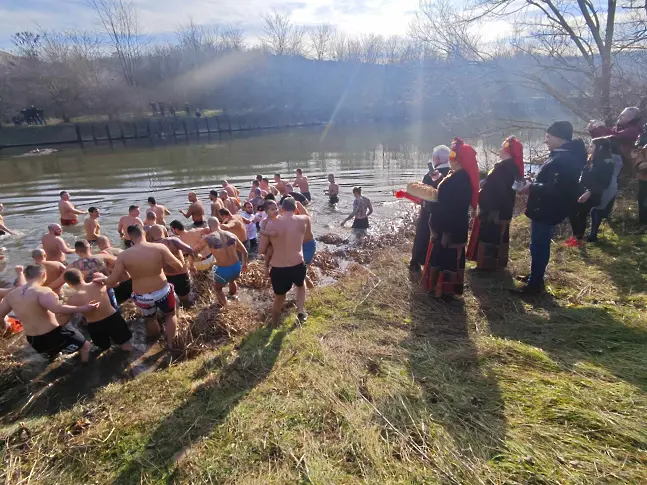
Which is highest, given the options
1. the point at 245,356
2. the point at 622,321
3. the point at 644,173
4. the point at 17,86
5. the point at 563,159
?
the point at 17,86

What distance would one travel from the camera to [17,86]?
142ft

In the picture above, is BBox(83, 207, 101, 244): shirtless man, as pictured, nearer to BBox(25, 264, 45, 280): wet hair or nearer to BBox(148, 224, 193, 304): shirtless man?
BBox(148, 224, 193, 304): shirtless man

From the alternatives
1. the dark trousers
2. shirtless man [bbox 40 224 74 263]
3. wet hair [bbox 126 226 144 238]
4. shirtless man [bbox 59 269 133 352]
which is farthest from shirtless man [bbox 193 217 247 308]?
the dark trousers

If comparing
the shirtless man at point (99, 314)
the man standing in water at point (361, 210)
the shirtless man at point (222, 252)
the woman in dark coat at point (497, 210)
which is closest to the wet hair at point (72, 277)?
the shirtless man at point (99, 314)

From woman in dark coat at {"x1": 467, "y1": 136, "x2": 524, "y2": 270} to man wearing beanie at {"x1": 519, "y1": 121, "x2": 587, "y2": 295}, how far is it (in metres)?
0.52

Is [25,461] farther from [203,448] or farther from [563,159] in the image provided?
[563,159]

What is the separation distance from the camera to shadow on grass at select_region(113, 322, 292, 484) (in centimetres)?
295

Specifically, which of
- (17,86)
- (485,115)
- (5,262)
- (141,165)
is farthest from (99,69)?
(485,115)

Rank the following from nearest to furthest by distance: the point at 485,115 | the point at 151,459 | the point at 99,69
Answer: the point at 151,459 → the point at 485,115 → the point at 99,69

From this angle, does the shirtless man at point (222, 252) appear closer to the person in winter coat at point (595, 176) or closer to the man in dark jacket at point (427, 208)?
the man in dark jacket at point (427, 208)

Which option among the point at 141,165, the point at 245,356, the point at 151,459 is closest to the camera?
the point at 151,459

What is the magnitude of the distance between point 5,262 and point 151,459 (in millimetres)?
9458

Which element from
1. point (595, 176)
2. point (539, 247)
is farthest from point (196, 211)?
point (595, 176)

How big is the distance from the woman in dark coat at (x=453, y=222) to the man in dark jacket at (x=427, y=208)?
380 mm
